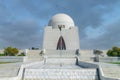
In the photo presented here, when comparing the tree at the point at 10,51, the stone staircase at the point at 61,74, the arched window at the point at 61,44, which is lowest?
the stone staircase at the point at 61,74

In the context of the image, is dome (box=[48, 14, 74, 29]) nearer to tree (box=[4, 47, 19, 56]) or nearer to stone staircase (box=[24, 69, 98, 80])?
tree (box=[4, 47, 19, 56])

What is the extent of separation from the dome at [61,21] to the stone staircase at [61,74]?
27473 mm

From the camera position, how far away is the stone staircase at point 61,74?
9.18m

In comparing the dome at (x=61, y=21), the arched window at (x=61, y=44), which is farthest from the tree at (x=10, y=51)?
the dome at (x=61, y=21)

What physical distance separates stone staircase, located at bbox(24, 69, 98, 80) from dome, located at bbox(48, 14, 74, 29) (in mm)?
27473

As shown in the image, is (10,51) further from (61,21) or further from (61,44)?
(61,21)

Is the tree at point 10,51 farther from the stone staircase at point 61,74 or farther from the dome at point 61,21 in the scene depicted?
the stone staircase at point 61,74

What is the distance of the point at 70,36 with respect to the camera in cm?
3553

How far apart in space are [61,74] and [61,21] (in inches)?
1098

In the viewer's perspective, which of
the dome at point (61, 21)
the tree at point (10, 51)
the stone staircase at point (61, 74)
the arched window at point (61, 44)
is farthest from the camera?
the dome at point (61, 21)

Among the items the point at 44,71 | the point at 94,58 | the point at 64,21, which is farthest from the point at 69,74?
the point at 64,21

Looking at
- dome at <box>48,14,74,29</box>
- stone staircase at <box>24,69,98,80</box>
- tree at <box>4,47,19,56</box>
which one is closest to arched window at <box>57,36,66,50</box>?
dome at <box>48,14,74,29</box>

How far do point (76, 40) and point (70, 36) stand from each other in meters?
1.38

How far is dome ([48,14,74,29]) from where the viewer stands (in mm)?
36750
